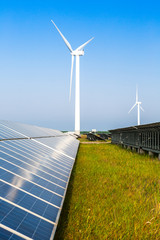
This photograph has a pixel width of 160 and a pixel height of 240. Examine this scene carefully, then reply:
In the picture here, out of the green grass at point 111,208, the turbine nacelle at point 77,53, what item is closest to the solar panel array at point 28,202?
the green grass at point 111,208

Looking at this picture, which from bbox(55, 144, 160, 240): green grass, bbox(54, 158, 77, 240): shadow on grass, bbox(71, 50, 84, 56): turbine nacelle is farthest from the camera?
bbox(71, 50, 84, 56): turbine nacelle

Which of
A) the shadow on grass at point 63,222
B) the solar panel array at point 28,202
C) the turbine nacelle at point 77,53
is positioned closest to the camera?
the solar panel array at point 28,202

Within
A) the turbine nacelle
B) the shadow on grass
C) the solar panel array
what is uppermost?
the turbine nacelle

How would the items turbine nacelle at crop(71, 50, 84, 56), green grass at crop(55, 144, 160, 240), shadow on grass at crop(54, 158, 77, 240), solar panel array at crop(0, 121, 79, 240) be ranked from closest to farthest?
1. solar panel array at crop(0, 121, 79, 240)
2. shadow on grass at crop(54, 158, 77, 240)
3. green grass at crop(55, 144, 160, 240)
4. turbine nacelle at crop(71, 50, 84, 56)

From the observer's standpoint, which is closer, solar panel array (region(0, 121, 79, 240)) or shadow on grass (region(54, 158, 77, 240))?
solar panel array (region(0, 121, 79, 240))

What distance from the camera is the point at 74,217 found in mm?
5410

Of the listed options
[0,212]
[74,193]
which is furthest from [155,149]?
[0,212]

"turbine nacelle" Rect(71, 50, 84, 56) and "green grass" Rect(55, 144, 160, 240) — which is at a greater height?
"turbine nacelle" Rect(71, 50, 84, 56)

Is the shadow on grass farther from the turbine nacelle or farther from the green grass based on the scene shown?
the turbine nacelle

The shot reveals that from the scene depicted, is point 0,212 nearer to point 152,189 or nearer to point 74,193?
point 74,193

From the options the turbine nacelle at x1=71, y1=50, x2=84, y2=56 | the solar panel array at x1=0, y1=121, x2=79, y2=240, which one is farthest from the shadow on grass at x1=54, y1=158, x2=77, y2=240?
the turbine nacelle at x1=71, y1=50, x2=84, y2=56

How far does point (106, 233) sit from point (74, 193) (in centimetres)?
267

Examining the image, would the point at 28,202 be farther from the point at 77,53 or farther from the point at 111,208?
the point at 77,53

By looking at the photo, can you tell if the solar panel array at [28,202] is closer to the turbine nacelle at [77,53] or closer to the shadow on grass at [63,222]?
the shadow on grass at [63,222]
